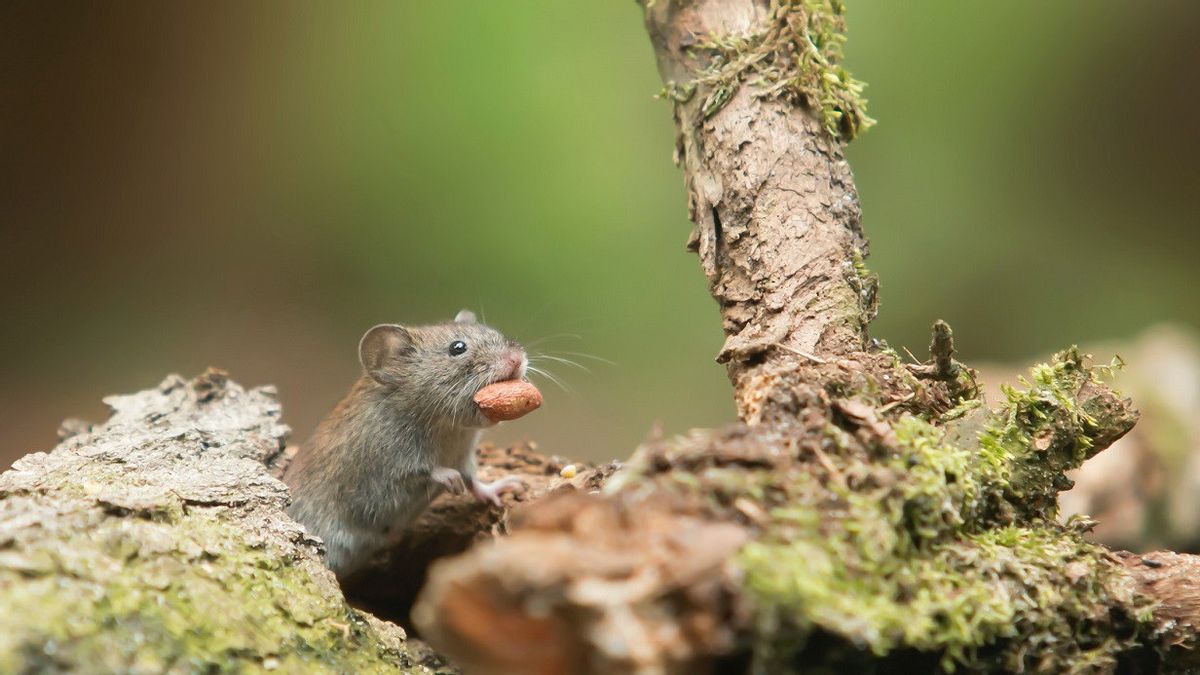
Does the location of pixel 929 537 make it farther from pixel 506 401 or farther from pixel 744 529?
pixel 506 401

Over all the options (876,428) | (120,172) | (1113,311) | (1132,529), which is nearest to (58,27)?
(120,172)

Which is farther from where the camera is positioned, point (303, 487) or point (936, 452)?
point (303, 487)

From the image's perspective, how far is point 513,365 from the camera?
5055 millimetres

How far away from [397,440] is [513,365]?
0.73 meters

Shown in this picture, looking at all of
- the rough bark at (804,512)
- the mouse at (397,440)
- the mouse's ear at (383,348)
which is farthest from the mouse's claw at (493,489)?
the rough bark at (804,512)

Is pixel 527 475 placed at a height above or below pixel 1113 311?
below

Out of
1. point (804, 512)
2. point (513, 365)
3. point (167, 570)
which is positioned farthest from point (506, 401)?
point (804, 512)

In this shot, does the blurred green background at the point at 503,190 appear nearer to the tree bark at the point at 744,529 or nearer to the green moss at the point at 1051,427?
the tree bark at the point at 744,529

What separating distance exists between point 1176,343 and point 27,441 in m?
10.1

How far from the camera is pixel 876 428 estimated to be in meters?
2.56

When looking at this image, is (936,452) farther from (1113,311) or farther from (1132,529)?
(1113,311)

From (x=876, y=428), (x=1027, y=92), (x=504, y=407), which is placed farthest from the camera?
(x=1027, y=92)

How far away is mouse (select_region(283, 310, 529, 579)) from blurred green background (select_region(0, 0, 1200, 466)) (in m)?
3.97

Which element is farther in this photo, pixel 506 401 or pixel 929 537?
pixel 506 401
